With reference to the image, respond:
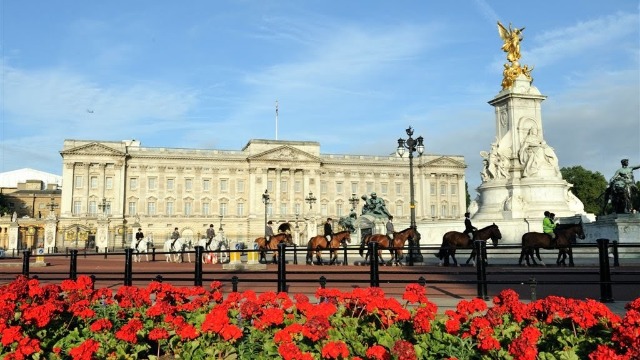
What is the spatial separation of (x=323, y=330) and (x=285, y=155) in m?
91.5

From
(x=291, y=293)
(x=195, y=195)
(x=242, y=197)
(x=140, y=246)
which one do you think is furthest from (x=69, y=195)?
(x=291, y=293)

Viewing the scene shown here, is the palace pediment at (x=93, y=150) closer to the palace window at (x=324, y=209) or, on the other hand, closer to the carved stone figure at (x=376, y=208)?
the palace window at (x=324, y=209)

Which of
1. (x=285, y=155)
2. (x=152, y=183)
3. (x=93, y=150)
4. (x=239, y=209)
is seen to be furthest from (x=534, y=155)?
(x=93, y=150)

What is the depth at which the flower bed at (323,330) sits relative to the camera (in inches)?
203

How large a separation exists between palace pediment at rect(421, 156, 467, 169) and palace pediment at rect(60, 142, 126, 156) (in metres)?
54.8

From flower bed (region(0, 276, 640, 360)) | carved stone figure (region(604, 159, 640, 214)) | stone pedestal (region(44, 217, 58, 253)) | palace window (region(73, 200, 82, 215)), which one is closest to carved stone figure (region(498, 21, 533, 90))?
carved stone figure (region(604, 159, 640, 214))

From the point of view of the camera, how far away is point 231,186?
96.0 m

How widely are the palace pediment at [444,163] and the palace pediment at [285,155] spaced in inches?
840

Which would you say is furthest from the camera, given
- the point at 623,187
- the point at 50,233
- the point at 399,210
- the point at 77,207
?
the point at 399,210

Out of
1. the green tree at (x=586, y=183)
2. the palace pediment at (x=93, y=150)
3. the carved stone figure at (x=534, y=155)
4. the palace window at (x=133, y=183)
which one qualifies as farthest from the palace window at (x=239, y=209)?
the carved stone figure at (x=534, y=155)

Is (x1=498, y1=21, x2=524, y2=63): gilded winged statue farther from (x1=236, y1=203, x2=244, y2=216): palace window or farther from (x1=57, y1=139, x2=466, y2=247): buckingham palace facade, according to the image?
(x1=236, y1=203, x2=244, y2=216): palace window

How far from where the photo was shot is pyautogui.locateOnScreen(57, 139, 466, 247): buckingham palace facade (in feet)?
289

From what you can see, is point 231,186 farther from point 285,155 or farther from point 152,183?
point 152,183

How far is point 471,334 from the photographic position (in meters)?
5.66
